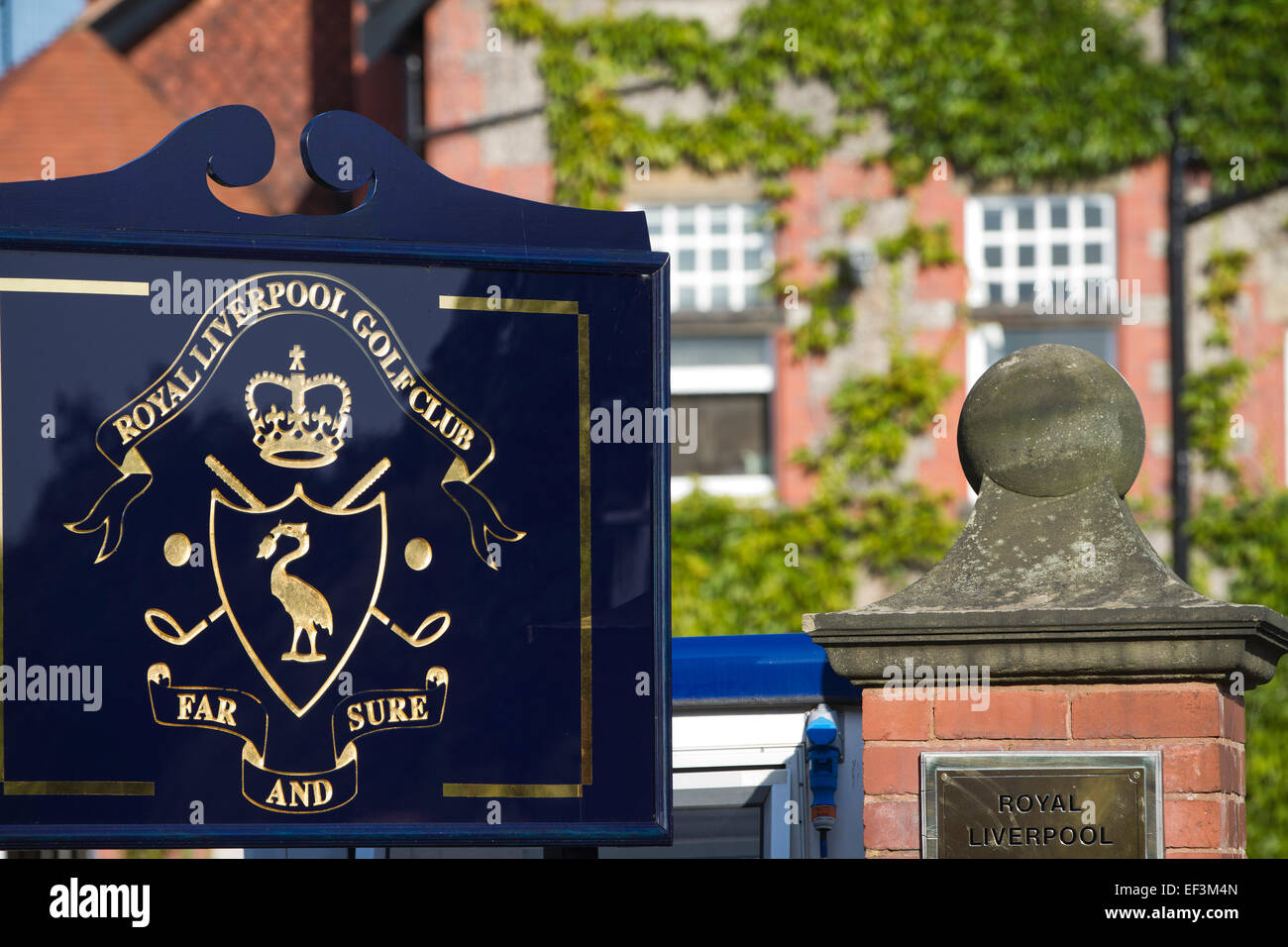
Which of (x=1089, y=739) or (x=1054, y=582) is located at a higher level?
(x=1054, y=582)

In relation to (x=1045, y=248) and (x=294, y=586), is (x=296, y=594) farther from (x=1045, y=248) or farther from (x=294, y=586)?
(x=1045, y=248)

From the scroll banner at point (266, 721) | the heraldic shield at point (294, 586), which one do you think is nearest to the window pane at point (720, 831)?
the scroll banner at point (266, 721)

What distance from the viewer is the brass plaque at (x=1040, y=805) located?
3.93 m

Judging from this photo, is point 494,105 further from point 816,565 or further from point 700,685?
point 700,685

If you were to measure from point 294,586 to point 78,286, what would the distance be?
32.4 inches

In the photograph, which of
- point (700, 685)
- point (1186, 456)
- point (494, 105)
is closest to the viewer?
point (700, 685)

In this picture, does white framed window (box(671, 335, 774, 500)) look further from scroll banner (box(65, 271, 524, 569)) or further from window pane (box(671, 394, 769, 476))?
scroll banner (box(65, 271, 524, 569))

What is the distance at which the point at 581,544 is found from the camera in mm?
3797

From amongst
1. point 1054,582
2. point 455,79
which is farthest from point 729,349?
point 1054,582

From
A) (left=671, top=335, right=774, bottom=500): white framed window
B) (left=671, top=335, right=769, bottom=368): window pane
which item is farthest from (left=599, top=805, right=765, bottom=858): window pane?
(left=671, top=335, right=769, bottom=368): window pane

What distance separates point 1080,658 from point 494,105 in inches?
368

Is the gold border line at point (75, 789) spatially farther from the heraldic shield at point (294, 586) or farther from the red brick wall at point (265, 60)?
the red brick wall at point (265, 60)

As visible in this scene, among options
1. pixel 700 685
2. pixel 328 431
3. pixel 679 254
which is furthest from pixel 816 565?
pixel 328 431
